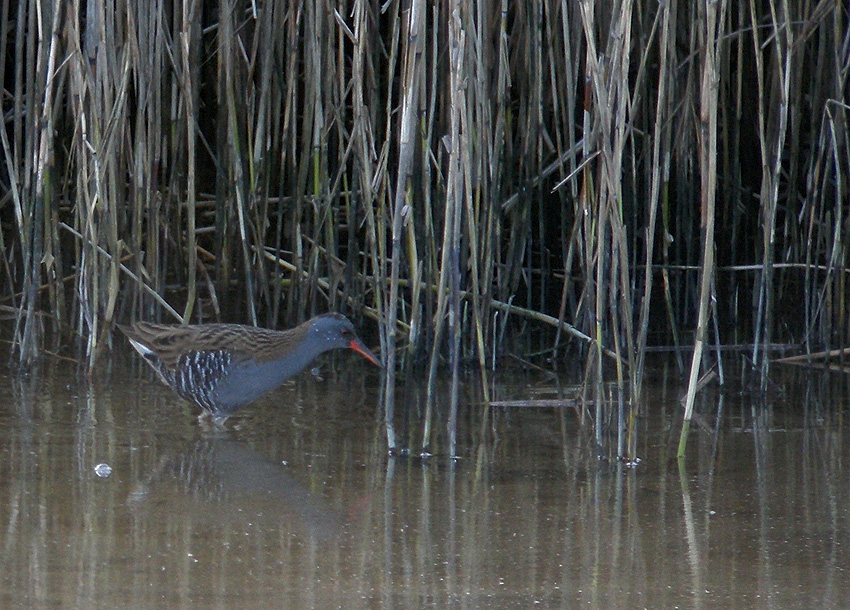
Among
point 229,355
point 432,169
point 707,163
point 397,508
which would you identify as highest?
point 432,169

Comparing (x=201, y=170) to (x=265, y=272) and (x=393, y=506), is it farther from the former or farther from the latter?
(x=393, y=506)

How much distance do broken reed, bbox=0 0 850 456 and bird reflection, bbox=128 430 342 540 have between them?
42cm

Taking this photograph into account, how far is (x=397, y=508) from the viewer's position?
3.29 m

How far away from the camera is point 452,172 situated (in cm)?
345

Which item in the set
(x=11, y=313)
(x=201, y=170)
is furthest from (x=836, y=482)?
(x=201, y=170)

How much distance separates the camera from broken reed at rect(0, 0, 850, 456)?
3.57 meters

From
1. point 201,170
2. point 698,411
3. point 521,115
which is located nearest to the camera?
point 698,411

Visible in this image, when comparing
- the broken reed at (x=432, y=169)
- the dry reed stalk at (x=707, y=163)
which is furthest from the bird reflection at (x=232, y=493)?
the dry reed stalk at (x=707, y=163)

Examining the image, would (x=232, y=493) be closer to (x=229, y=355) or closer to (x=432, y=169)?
(x=229, y=355)

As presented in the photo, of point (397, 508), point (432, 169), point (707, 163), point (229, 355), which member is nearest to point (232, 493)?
point (397, 508)

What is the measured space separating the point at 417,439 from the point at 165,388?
1.11 m

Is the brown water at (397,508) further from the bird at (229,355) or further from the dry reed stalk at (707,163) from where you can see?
the dry reed stalk at (707,163)

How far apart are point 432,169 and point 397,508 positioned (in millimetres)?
1950

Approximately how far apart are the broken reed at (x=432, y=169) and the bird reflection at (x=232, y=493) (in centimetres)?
42
